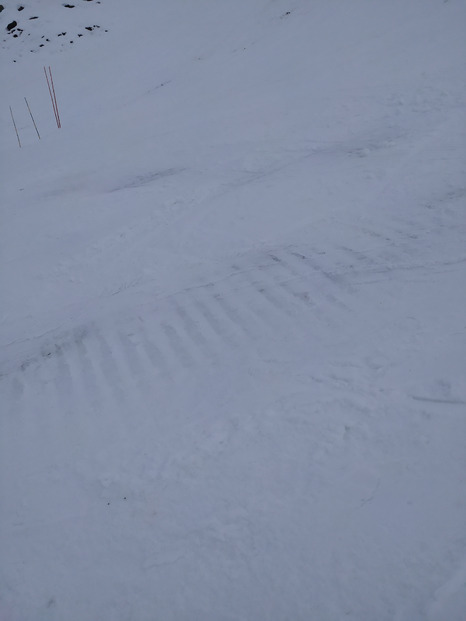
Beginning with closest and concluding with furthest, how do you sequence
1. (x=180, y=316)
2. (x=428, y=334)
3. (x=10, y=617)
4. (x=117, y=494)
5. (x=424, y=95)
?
(x=10, y=617) → (x=117, y=494) → (x=428, y=334) → (x=180, y=316) → (x=424, y=95)

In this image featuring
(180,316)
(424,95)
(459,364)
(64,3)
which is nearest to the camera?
(459,364)

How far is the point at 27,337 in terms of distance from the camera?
10.5 feet

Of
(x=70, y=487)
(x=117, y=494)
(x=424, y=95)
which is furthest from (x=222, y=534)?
(x=424, y=95)

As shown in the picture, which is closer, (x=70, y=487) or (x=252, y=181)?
(x=70, y=487)

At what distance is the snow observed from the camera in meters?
1.83

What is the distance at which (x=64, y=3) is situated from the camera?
42.2 ft

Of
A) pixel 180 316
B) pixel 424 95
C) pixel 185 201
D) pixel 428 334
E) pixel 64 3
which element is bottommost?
pixel 428 334

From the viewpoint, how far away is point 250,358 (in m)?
2.69

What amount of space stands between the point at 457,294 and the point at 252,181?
2.30 meters

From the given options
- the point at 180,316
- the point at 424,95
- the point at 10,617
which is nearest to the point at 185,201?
the point at 180,316

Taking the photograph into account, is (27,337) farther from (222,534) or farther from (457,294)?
(457,294)

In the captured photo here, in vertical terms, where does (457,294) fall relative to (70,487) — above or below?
above

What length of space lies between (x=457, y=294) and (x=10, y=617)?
2.70 meters

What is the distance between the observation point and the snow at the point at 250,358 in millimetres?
1829
